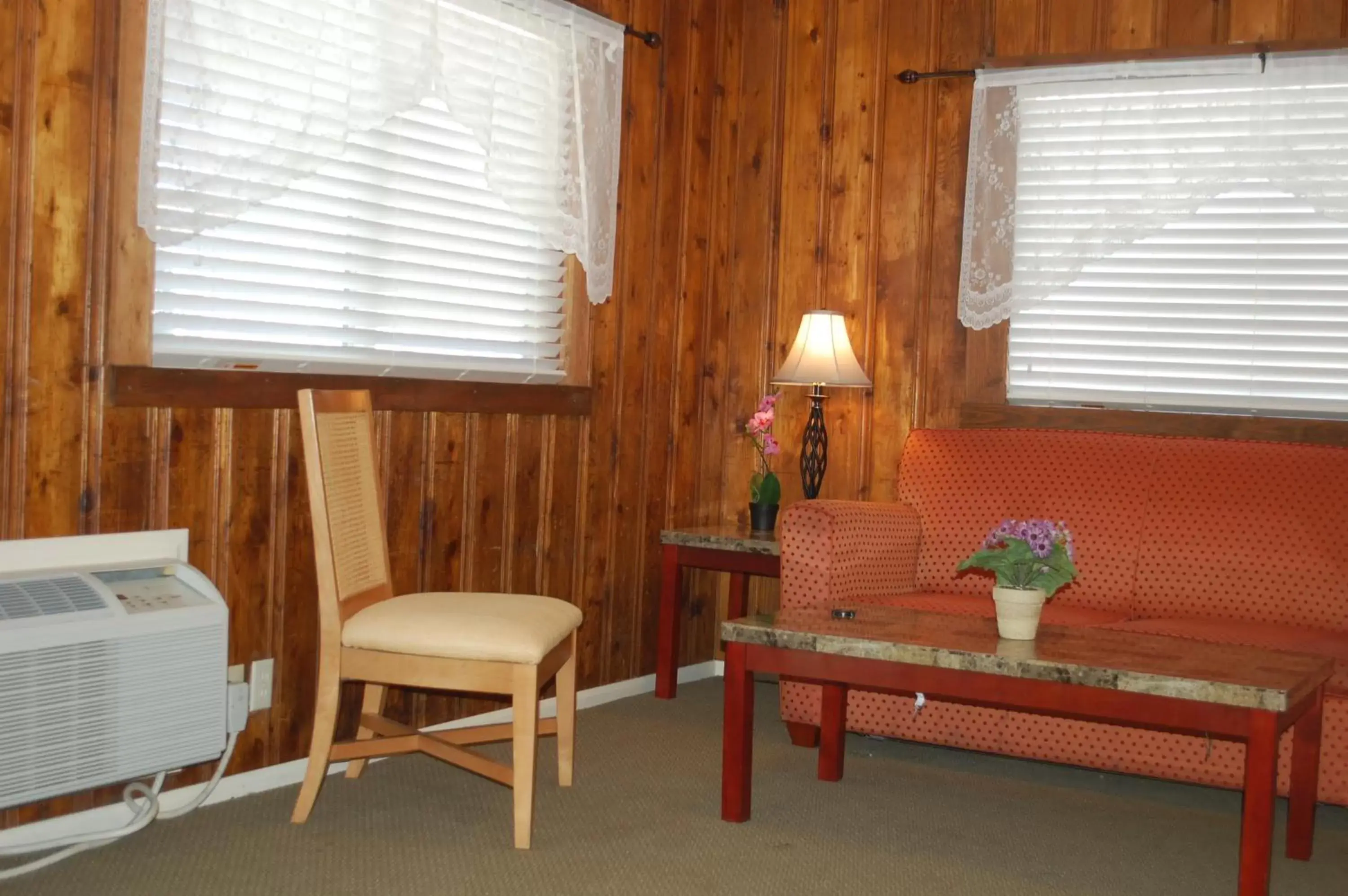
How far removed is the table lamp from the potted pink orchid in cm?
11

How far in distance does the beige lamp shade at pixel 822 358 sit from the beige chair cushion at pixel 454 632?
1.59 metres

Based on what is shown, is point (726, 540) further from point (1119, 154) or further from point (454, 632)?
point (1119, 154)

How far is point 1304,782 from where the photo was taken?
113 inches

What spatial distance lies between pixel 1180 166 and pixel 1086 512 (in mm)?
1089

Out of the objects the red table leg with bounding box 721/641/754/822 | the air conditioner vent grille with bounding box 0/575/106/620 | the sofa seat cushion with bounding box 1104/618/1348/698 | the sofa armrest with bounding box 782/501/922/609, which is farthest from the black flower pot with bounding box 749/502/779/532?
the air conditioner vent grille with bounding box 0/575/106/620

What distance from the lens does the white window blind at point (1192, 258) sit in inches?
152

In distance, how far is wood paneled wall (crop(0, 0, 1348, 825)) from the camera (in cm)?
311

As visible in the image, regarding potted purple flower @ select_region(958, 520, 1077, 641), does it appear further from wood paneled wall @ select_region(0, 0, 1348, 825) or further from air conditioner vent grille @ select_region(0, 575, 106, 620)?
air conditioner vent grille @ select_region(0, 575, 106, 620)

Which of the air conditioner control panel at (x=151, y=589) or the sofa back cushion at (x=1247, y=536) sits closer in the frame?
the air conditioner control panel at (x=151, y=589)

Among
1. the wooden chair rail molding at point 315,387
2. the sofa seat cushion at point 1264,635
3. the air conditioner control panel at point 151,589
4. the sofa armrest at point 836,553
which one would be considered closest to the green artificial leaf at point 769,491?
the sofa armrest at point 836,553

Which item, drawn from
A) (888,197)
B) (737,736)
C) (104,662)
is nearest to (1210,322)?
(888,197)

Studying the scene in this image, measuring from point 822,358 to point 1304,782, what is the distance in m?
1.90

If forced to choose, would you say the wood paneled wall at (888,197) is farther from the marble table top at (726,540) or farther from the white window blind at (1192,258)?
the marble table top at (726,540)

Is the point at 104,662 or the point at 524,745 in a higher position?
the point at 104,662
